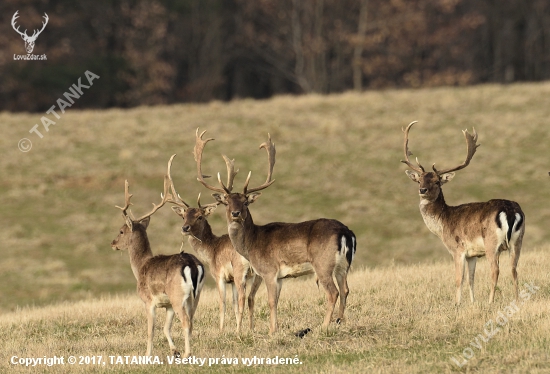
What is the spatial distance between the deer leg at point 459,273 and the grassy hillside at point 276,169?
7965 millimetres

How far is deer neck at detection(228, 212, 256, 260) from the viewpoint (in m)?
12.3

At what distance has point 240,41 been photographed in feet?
178

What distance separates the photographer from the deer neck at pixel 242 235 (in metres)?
12.3

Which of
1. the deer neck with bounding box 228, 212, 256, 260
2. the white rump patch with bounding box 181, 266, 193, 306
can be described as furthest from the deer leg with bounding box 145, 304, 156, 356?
the deer neck with bounding box 228, 212, 256, 260

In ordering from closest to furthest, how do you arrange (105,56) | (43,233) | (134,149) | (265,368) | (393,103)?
(265,368), (43,233), (134,149), (393,103), (105,56)

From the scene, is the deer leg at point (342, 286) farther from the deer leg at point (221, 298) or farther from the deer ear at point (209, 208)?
the deer ear at point (209, 208)

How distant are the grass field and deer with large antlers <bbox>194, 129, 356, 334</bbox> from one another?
1.89 feet

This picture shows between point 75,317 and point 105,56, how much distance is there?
36.1 meters

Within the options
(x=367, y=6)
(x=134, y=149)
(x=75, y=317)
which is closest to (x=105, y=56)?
(x=367, y=6)

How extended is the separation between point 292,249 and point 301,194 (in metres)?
16.4

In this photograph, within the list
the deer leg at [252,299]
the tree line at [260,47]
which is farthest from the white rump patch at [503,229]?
the tree line at [260,47]

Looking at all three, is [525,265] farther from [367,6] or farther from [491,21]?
[491,21]

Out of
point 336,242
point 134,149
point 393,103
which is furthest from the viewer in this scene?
point 393,103
